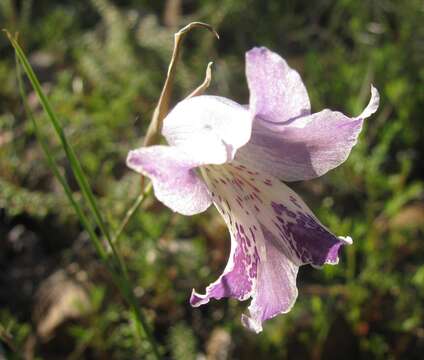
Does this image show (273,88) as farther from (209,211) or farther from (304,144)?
(209,211)

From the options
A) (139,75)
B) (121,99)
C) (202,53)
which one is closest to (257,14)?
(202,53)

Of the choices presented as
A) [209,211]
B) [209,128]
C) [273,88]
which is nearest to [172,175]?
[209,128]

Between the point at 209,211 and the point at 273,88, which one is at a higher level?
the point at 273,88

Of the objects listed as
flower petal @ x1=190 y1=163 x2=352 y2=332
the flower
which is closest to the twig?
the flower

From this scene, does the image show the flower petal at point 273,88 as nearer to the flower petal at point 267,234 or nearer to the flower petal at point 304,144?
the flower petal at point 304,144

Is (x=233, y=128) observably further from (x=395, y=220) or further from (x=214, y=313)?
(x=395, y=220)

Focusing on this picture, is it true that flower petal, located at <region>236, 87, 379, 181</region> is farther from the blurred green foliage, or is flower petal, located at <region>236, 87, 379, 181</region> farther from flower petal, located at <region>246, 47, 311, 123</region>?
the blurred green foliage

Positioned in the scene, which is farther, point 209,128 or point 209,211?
point 209,211
